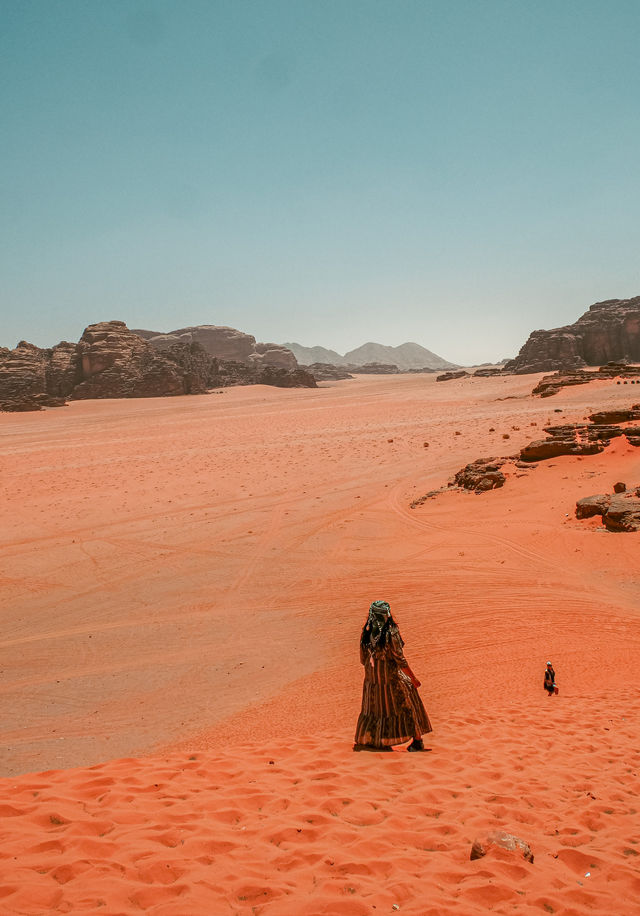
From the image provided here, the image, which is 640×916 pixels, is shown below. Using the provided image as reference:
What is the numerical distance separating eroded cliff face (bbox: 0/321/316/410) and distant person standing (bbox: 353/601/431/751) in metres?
59.7

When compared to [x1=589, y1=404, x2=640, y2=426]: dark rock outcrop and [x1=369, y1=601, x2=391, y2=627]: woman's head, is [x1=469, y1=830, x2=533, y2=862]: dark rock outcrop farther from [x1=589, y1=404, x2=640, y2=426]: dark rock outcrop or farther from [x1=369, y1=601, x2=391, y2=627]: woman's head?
[x1=589, y1=404, x2=640, y2=426]: dark rock outcrop

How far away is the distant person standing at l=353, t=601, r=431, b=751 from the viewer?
17.7 feet

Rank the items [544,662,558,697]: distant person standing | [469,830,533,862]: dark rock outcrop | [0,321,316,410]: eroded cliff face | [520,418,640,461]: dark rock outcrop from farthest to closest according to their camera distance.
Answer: [0,321,316,410]: eroded cliff face, [520,418,640,461]: dark rock outcrop, [544,662,558,697]: distant person standing, [469,830,533,862]: dark rock outcrop

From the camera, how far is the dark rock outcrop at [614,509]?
12414 millimetres

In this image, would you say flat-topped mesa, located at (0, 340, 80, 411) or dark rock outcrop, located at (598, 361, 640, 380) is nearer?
dark rock outcrop, located at (598, 361, 640, 380)

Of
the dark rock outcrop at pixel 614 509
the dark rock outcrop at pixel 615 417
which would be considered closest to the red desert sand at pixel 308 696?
the dark rock outcrop at pixel 614 509

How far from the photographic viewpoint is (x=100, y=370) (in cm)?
6538

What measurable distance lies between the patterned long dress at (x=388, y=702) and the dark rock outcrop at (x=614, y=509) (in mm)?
8975

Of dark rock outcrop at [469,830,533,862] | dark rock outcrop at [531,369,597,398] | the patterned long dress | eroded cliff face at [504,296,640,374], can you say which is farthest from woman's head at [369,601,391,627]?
eroded cliff face at [504,296,640,374]

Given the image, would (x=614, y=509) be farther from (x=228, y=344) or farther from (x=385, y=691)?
(x=228, y=344)

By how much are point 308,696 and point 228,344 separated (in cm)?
12183

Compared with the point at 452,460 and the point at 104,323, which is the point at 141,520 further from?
the point at 104,323

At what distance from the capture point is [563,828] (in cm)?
416

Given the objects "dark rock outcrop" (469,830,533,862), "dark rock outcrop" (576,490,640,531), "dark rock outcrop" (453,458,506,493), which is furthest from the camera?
"dark rock outcrop" (453,458,506,493)
